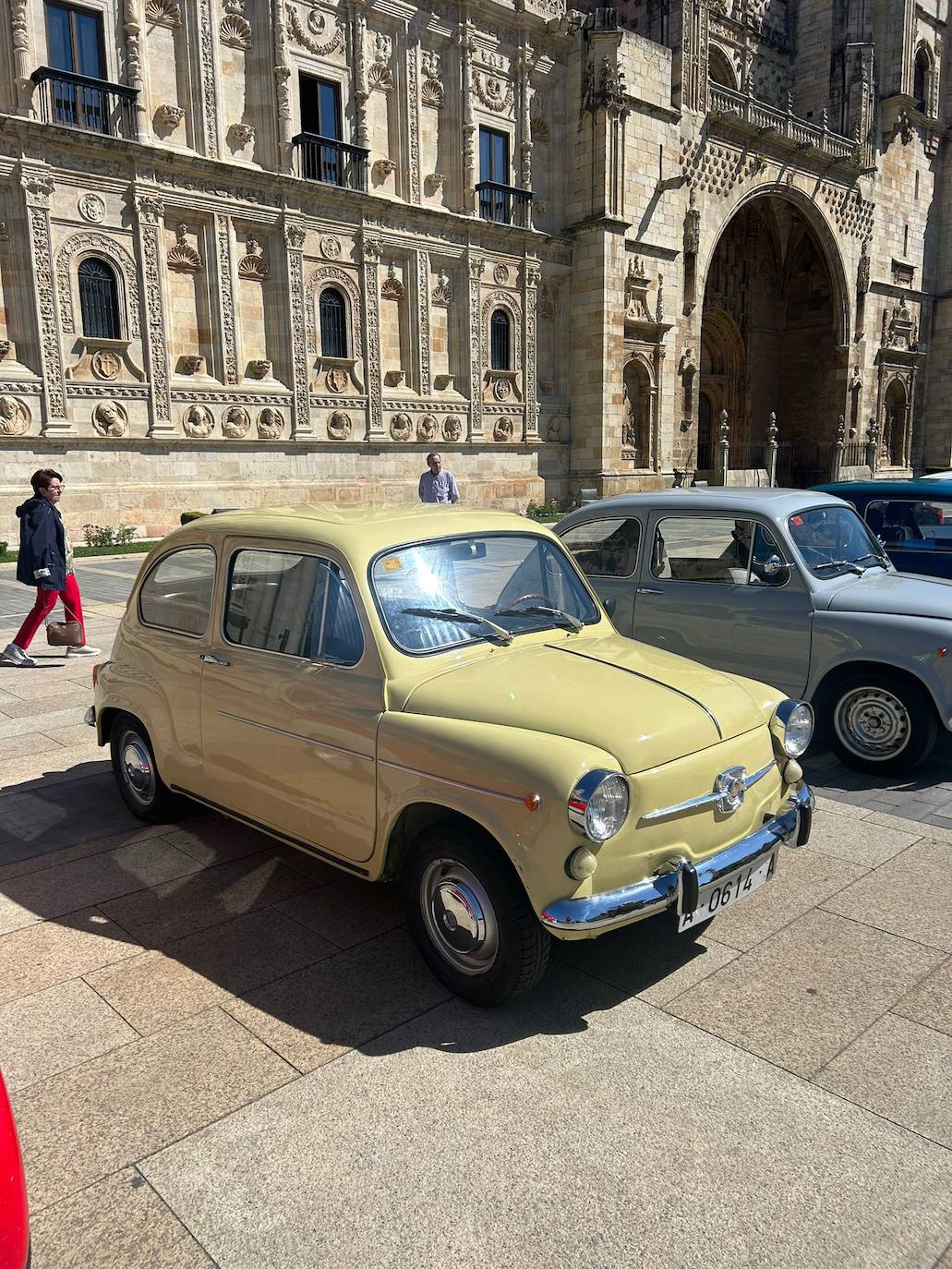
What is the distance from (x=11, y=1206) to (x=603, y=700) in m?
2.44

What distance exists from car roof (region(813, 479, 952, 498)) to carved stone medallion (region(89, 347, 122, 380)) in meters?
15.2

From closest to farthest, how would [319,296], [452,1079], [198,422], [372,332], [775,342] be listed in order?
[452,1079] < [198,422] < [319,296] < [372,332] < [775,342]

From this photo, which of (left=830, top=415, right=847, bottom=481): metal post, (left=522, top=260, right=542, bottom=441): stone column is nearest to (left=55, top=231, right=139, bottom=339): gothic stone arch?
(left=522, top=260, right=542, bottom=441): stone column

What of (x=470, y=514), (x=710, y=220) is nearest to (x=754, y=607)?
(x=470, y=514)

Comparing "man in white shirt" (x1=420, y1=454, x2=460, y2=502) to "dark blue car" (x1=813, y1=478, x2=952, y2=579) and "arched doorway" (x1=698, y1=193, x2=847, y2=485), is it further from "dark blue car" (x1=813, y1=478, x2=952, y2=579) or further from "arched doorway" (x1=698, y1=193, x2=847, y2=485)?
"arched doorway" (x1=698, y1=193, x2=847, y2=485)

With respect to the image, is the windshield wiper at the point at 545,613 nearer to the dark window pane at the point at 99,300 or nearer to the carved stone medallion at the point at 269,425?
the dark window pane at the point at 99,300

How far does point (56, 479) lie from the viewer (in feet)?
30.7

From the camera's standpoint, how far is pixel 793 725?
158 inches

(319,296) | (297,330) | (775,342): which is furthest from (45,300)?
(775,342)

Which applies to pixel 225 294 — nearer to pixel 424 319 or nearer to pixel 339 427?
pixel 339 427

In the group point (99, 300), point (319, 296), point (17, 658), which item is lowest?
point (17, 658)

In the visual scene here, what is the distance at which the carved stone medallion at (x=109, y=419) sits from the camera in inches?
744

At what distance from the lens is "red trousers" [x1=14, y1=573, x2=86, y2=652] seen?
30.6ft

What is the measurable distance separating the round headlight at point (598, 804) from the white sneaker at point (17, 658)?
7.86 meters
